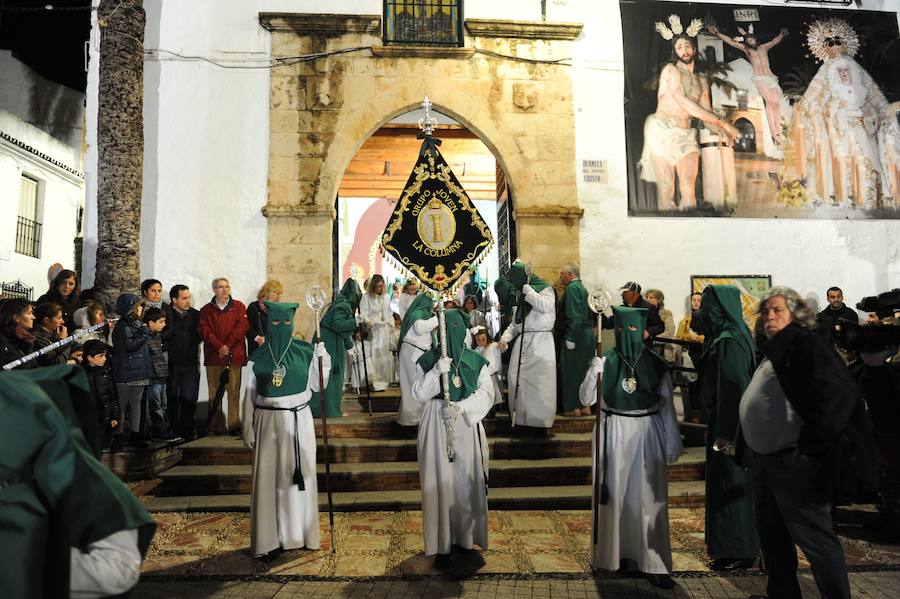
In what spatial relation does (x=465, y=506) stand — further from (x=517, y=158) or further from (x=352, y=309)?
(x=517, y=158)

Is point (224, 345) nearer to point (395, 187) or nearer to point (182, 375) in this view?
point (182, 375)

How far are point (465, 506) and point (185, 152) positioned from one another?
24.2 ft

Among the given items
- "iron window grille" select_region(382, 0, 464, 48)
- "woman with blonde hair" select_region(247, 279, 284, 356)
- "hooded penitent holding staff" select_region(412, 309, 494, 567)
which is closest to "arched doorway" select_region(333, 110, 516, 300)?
"iron window grille" select_region(382, 0, 464, 48)

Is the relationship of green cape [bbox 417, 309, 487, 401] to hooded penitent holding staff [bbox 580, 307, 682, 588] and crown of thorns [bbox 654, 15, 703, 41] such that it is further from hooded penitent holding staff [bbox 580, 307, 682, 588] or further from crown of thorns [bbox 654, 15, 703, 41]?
crown of thorns [bbox 654, 15, 703, 41]

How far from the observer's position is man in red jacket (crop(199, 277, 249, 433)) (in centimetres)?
775

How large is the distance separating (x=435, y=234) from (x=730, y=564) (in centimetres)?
352

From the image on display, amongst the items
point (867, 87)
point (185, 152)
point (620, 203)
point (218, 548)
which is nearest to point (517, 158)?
point (620, 203)

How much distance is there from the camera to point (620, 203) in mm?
9727

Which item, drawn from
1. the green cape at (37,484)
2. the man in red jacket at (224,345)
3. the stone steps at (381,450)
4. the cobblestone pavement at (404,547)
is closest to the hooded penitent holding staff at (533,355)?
the stone steps at (381,450)

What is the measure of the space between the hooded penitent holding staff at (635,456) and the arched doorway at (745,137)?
6.77m

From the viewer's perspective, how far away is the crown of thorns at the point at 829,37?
1011 centimetres

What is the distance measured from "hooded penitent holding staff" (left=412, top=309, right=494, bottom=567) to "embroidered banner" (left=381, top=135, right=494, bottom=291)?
3.08ft

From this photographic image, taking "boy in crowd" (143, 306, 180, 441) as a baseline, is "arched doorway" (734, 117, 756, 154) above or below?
above

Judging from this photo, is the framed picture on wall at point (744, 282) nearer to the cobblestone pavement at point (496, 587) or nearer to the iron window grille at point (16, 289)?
the cobblestone pavement at point (496, 587)
